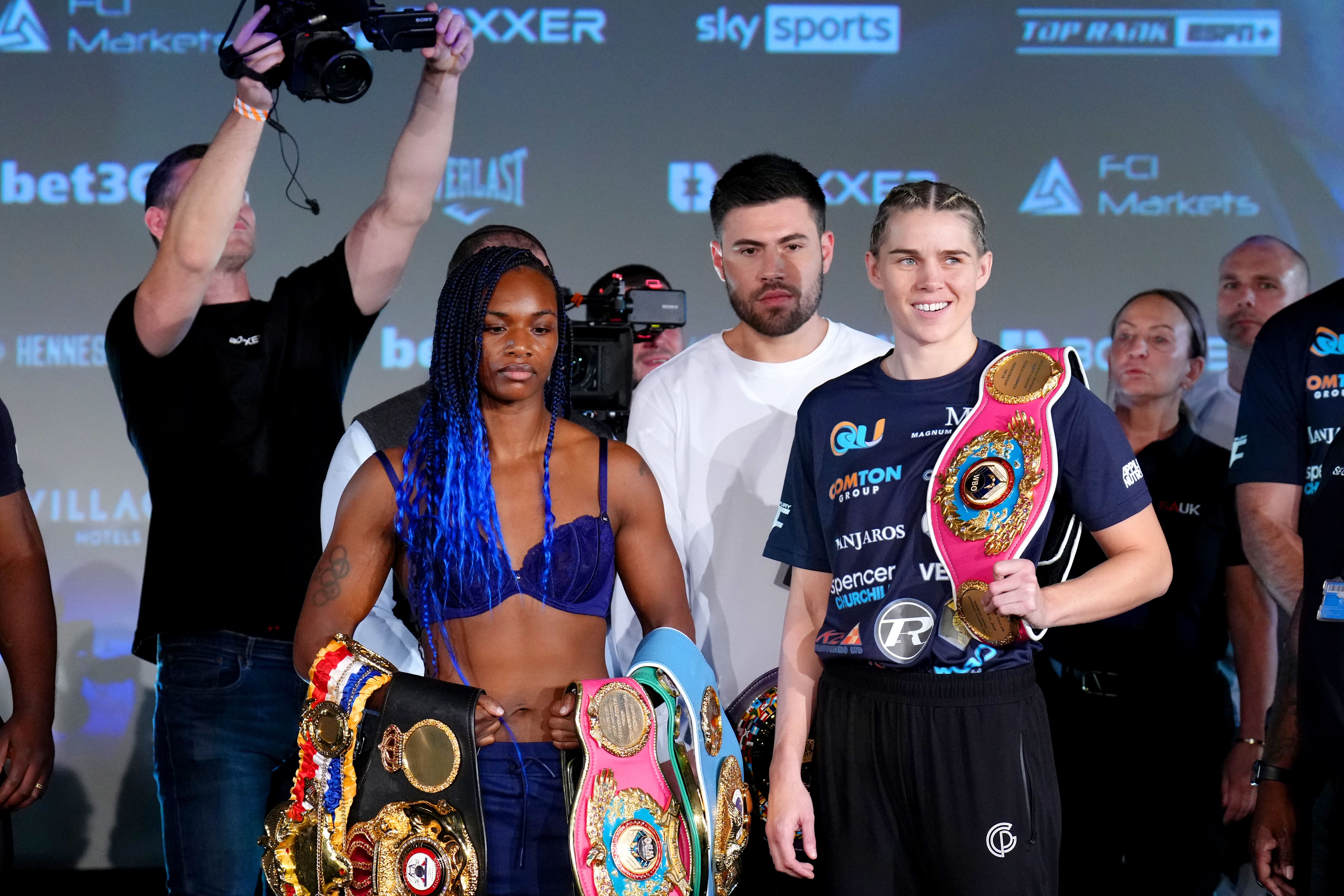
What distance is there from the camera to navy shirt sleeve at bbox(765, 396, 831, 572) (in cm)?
189

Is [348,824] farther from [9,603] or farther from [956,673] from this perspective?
[9,603]

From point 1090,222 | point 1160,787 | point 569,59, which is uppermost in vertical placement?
point 569,59

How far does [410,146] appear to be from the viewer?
2477 mm

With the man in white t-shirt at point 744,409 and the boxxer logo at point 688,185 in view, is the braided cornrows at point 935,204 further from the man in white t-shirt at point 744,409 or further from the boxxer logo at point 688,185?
the boxxer logo at point 688,185

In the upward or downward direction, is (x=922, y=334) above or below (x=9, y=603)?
above

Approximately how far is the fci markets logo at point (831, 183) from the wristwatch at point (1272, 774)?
276cm

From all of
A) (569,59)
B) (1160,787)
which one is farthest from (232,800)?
(569,59)

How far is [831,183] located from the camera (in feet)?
14.7

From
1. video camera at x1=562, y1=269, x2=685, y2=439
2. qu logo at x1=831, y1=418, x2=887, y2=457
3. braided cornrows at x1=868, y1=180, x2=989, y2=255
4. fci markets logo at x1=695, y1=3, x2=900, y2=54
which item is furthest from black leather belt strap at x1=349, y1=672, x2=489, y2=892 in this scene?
fci markets logo at x1=695, y1=3, x2=900, y2=54

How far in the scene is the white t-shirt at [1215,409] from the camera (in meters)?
3.77

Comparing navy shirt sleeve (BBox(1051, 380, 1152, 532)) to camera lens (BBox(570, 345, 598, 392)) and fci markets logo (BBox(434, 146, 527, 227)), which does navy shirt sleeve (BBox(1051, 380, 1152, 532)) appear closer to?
camera lens (BBox(570, 345, 598, 392))

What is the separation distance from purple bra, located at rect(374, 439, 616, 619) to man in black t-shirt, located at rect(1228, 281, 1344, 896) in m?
1.12

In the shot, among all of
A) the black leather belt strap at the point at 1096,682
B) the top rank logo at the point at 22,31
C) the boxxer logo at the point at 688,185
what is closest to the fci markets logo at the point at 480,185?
the boxxer logo at the point at 688,185

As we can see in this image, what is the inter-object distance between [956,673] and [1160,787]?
134 cm
